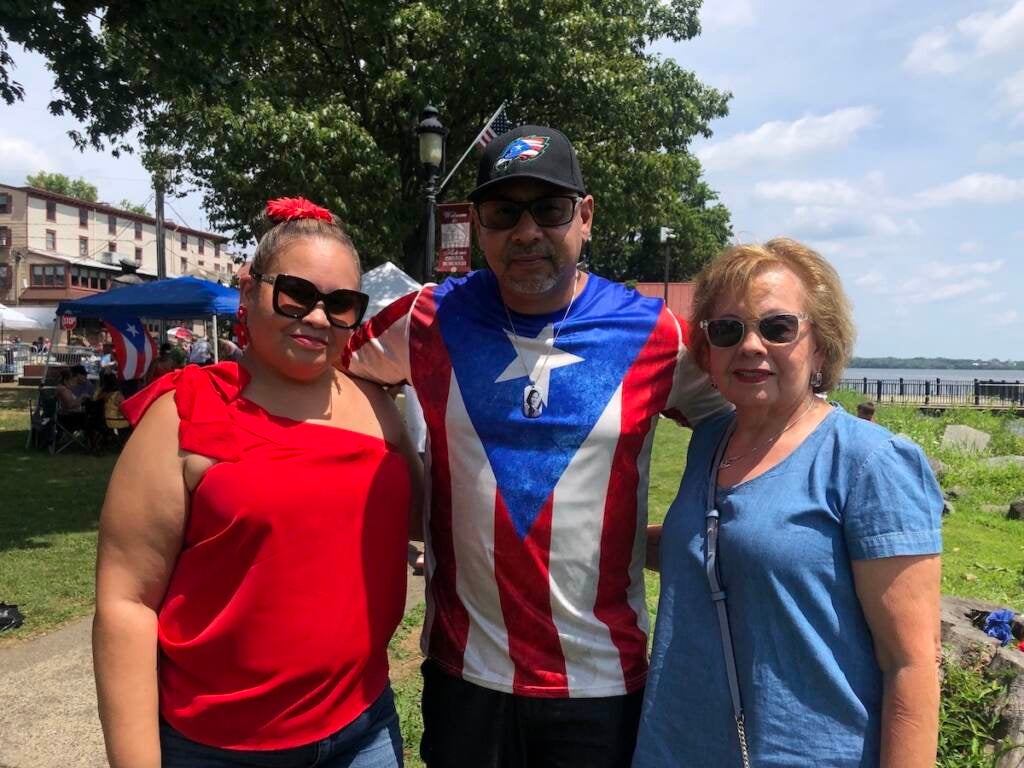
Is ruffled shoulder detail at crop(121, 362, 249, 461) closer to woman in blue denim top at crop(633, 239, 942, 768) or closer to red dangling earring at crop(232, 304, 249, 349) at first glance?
red dangling earring at crop(232, 304, 249, 349)

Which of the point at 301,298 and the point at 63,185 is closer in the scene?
the point at 301,298

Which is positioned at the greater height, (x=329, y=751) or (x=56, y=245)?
(x=56, y=245)

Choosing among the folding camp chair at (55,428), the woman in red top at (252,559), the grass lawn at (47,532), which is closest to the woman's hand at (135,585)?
the woman in red top at (252,559)

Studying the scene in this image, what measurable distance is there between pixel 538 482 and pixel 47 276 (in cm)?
6194

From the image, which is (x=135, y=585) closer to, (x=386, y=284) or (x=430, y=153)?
(x=386, y=284)

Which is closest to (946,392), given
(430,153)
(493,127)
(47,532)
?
(493,127)

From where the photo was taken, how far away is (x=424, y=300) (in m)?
2.31

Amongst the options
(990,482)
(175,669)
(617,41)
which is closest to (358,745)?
(175,669)

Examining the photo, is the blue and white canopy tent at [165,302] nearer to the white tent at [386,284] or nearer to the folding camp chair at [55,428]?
the folding camp chair at [55,428]

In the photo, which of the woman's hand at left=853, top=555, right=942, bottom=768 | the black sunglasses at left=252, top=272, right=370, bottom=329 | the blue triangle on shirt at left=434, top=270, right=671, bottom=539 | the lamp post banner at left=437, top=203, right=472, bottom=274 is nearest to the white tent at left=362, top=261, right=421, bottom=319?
the lamp post banner at left=437, top=203, right=472, bottom=274

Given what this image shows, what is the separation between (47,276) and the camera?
54594mm

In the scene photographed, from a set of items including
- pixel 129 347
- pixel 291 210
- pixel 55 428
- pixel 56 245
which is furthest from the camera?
pixel 56 245

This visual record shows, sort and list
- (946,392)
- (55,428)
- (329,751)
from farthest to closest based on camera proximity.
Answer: (946,392)
(55,428)
(329,751)

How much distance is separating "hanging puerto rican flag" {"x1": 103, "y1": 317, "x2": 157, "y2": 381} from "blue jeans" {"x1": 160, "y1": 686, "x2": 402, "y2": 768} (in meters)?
11.5
